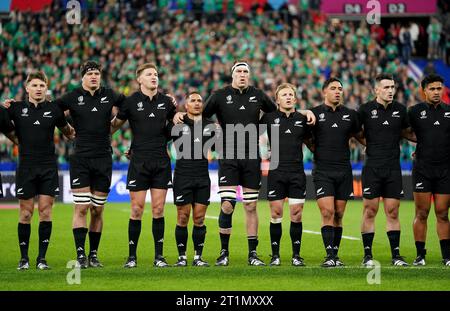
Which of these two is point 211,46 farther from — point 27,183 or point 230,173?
point 27,183

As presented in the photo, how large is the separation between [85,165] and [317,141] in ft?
10.4

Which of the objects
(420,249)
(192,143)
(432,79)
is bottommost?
(420,249)

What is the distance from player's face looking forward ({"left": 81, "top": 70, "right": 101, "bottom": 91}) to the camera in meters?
12.1

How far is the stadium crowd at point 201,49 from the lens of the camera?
28906mm

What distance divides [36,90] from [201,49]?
732 inches

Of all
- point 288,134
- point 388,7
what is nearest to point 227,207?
point 288,134

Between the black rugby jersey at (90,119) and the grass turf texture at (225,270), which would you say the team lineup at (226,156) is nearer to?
the black rugby jersey at (90,119)

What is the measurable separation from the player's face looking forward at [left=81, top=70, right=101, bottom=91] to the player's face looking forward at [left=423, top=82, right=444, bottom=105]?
4.56m

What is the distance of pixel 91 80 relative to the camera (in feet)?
39.7

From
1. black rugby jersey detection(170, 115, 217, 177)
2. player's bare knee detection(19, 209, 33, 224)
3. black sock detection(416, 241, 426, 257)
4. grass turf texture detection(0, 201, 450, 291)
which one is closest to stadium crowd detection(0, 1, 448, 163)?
grass turf texture detection(0, 201, 450, 291)

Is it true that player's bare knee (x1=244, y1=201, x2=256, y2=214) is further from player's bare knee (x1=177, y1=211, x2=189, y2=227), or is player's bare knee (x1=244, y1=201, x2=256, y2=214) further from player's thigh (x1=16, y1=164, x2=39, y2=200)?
player's thigh (x1=16, y1=164, x2=39, y2=200)

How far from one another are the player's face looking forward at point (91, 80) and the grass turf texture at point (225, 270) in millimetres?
2439

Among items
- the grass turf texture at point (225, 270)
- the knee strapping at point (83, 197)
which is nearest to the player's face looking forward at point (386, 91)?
the grass turf texture at point (225, 270)

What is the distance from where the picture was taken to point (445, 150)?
40.5 feet
